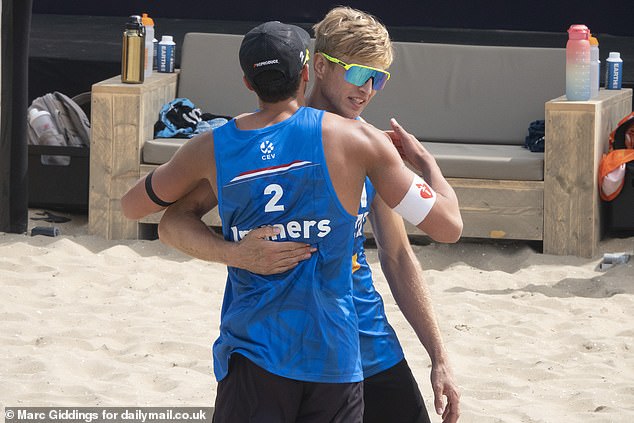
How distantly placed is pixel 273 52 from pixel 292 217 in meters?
0.31

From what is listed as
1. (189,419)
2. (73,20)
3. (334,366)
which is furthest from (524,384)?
(73,20)

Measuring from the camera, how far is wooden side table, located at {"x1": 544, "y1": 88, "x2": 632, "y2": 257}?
575 cm

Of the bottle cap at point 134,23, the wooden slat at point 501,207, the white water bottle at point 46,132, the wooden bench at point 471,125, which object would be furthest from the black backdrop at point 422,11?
the wooden slat at point 501,207

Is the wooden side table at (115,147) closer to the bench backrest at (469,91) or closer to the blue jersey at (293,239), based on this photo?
the bench backrest at (469,91)

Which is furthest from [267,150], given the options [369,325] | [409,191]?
[369,325]

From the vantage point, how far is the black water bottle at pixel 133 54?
19.9ft

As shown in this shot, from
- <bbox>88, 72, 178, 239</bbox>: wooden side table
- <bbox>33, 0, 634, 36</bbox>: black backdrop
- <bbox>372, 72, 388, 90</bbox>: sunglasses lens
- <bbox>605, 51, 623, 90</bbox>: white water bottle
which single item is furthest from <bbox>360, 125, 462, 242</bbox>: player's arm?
<bbox>33, 0, 634, 36</bbox>: black backdrop

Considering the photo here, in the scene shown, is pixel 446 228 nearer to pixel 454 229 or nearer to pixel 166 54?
pixel 454 229

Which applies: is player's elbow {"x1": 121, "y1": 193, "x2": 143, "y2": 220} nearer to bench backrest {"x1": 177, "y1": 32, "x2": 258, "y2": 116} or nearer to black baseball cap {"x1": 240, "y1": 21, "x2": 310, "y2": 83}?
black baseball cap {"x1": 240, "y1": 21, "x2": 310, "y2": 83}

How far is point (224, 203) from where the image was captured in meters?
2.18

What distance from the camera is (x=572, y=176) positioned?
5.79 m

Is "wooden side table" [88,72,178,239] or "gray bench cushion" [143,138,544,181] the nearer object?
"gray bench cushion" [143,138,544,181]

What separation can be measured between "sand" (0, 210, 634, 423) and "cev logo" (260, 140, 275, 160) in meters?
1.77

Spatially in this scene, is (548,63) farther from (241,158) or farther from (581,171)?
(241,158)
